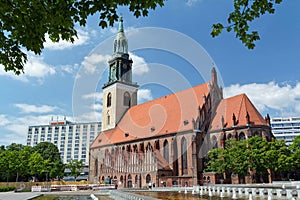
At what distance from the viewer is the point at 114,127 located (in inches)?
2534

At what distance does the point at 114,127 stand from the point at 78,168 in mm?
22337

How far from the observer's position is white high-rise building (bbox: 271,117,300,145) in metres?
135

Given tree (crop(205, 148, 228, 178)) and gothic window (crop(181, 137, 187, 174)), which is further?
gothic window (crop(181, 137, 187, 174))

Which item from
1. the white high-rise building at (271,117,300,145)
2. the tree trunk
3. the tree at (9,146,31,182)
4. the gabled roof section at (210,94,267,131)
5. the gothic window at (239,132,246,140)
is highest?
the white high-rise building at (271,117,300,145)

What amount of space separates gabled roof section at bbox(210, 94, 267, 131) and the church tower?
24145mm

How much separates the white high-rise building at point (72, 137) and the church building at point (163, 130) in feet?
273

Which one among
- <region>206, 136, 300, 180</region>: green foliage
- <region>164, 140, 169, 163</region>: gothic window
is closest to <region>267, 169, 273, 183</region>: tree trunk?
<region>206, 136, 300, 180</region>: green foliage

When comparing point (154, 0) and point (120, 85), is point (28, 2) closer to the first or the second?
point (154, 0)

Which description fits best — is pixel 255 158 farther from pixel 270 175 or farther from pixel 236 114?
pixel 236 114

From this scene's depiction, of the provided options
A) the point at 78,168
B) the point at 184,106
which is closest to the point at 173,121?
the point at 184,106

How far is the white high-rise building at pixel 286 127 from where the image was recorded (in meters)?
135

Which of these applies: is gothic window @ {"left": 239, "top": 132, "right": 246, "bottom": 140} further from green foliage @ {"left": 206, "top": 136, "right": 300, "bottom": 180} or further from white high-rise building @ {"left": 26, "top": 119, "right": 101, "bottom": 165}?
white high-rise building @ {"left": 26, "top": 119, "right": 101, "bottom": 165}

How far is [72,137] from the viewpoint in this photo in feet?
490

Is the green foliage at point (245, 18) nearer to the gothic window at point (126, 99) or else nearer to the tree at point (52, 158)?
the gothic window at point (126, 99)
